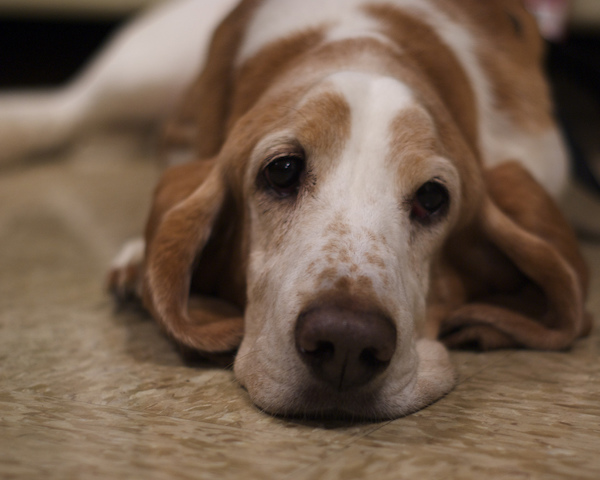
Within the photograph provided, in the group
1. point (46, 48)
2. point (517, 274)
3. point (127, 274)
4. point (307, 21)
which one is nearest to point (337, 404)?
point (517, 274)

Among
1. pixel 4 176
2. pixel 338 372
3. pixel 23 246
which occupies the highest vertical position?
pixel 4 176

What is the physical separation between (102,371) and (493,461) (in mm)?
876

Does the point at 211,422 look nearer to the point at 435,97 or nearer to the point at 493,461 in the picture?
the point at 493,461

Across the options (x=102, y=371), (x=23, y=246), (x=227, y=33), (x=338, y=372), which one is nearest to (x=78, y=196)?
(x=23, y=246)

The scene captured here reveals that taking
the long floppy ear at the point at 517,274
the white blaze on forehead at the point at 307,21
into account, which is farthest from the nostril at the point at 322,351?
the white blaze on forehead at the point at 307,21

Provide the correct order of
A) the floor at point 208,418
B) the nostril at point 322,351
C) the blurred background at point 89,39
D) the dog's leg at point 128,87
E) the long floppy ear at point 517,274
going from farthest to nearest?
the blurred background at point 89,39 → the dog's leg at point 128,87 → the long floppy ear at point 517,274 → the nostril at point 322,351 → the floor at point 208,418

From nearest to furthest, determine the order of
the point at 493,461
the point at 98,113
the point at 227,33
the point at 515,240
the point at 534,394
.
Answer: the point at 493,461
the point at 534,394
the point at 515,240
the point at 227,33
the point at 98,113

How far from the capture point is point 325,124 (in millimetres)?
1618

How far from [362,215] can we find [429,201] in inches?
9.8

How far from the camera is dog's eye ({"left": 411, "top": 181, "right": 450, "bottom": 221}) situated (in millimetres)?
1658

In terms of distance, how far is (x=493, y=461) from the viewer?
3.90 feet

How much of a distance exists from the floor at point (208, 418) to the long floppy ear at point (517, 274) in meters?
0.06

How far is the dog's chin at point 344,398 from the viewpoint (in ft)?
4.39

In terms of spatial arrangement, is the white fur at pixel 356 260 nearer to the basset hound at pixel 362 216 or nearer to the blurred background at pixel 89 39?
the basset hound at pixel 362 216
